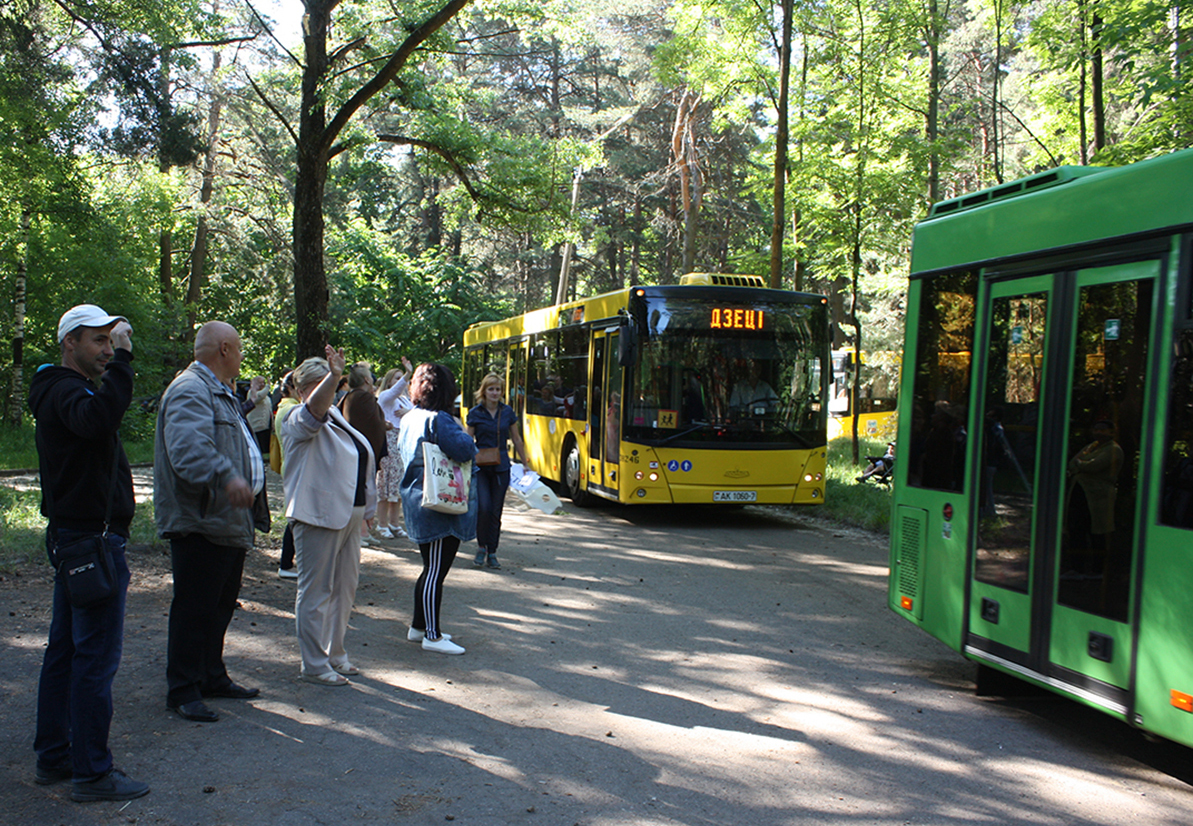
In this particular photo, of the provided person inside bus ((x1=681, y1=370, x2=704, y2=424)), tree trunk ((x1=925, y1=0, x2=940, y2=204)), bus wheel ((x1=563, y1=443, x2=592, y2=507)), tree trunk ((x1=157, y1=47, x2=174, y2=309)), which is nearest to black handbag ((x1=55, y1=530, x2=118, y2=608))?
person inside bus ((x1=681, y1=370, x2=704, y2=424))

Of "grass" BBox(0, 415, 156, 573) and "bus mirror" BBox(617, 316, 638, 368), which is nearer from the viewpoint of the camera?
"grass" BBox(0, 415, 156, 573)

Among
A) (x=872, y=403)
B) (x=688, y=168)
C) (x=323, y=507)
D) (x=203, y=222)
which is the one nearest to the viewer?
(x=323, y=507)

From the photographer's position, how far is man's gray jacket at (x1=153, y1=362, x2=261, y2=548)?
15.4ft

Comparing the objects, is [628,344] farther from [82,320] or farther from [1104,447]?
[82,320]

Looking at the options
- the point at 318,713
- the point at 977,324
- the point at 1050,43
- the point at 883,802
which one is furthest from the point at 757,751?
the point at 1050,43

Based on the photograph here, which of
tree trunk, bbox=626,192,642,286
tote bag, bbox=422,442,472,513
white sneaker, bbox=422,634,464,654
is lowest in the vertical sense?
white sneaker, bbox=422,634,464,654

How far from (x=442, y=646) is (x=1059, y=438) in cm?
400

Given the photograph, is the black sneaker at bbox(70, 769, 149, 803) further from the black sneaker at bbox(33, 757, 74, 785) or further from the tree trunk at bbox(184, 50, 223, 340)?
the tree trunk at bbox(184, 50, 223, 340)

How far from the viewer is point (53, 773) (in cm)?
414

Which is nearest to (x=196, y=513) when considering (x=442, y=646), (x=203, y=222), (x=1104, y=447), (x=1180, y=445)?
(x=442, y=646)

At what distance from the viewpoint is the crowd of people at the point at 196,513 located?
396cm

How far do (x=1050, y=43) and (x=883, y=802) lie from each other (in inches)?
499

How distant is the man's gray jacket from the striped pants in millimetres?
1597

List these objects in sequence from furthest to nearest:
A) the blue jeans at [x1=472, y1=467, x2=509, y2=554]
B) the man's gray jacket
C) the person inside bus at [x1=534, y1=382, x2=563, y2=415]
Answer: the person inside bus at [x1=534, y1=382, x2=563, y2=415], the blue jeans at [x1=472, y1=467, x2=509, y2=554], the man's gray jacket
